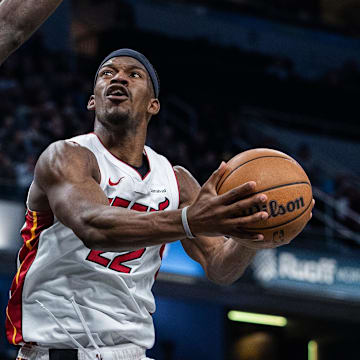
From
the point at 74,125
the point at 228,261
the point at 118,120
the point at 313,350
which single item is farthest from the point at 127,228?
the point at 313,350

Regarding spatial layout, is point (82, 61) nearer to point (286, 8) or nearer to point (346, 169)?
point (346, 169)

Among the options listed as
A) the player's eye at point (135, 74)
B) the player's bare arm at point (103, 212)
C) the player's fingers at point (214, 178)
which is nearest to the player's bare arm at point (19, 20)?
the player's bare arm at point (103, 212)

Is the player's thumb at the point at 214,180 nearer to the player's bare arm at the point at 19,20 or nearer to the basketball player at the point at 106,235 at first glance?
the basketball player at the point at 106,235

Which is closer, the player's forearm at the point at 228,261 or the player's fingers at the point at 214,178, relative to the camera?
the player's fingers at the point at 214,178

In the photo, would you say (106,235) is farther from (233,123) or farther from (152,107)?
(233,123)

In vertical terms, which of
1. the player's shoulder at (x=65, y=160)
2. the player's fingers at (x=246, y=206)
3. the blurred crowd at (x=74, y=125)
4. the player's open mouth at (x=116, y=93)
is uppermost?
the blurred crowd at (x=74, y=125)

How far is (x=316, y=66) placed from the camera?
21.6 metres

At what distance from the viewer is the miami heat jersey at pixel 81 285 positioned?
368 cm

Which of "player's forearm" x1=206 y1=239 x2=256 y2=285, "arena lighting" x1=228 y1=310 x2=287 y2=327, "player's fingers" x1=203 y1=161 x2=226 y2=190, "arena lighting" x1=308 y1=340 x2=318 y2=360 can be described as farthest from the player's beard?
"arena lighting" x1=308 y1=340 x2=318 y2=360

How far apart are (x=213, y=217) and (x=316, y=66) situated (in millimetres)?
19270

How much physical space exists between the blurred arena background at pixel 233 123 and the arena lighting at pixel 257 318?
4 centimetres

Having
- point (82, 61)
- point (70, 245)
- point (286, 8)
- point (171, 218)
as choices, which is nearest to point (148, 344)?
point (70, 245)

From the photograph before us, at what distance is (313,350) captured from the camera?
1472 cm

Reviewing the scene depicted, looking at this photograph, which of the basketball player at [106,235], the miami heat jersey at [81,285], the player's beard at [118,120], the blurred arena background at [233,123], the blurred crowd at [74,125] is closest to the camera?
the basketball player at [106,235]
